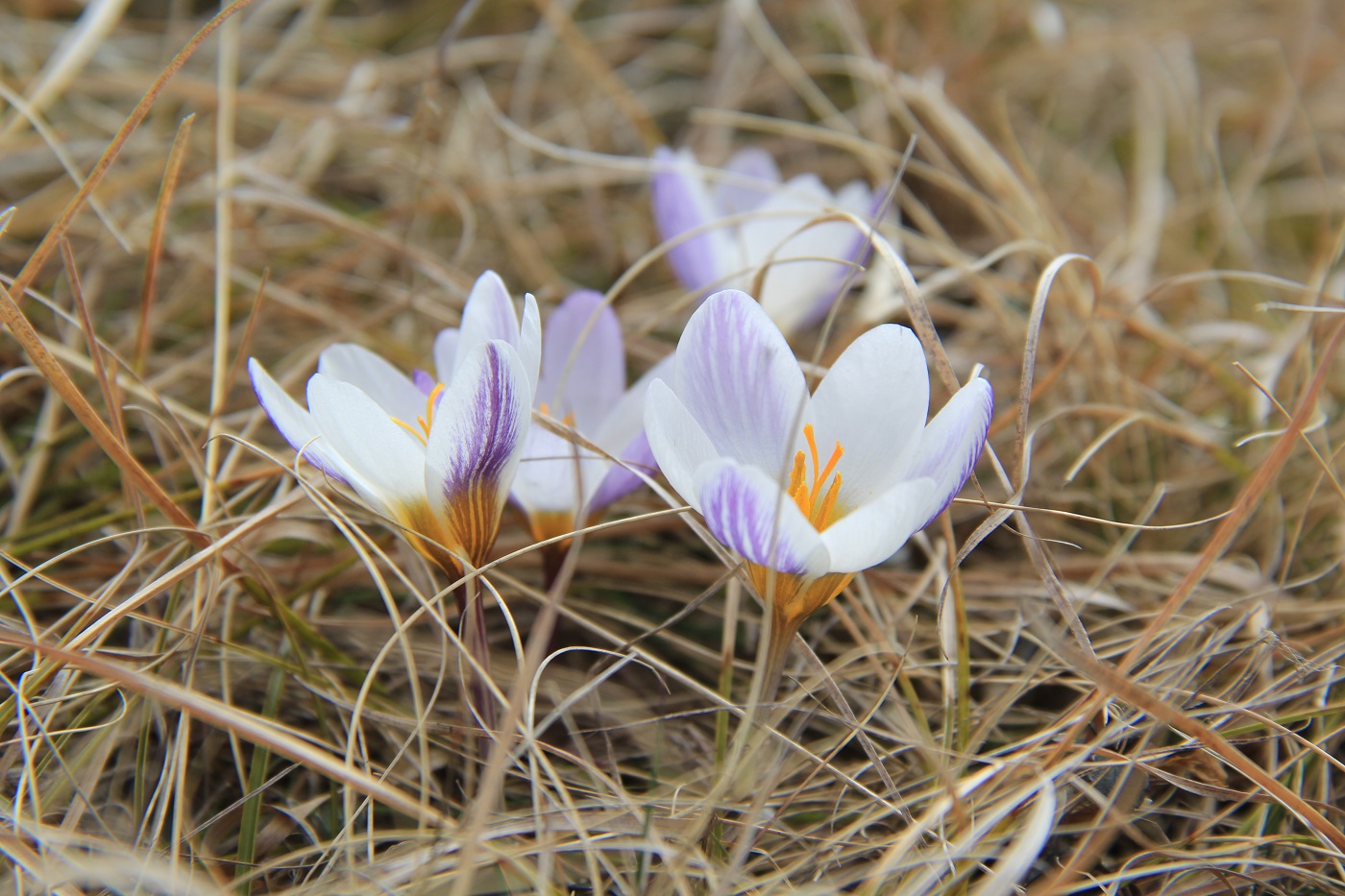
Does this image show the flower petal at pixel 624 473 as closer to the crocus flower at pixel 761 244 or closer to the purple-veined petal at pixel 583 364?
the purple-veined petal at pixel 583 364

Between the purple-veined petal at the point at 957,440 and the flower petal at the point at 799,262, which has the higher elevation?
the purple-veined petal at the point at 957,440

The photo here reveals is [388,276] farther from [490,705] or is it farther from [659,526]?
[490,705]

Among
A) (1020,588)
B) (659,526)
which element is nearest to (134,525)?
(659,526)

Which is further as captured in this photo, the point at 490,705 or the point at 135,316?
the point at 135,316

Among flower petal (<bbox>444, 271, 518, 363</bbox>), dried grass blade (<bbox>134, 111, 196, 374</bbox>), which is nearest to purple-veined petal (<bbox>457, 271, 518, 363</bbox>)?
flower petal (<bbox>444, 271, 518, 363</bbox>)

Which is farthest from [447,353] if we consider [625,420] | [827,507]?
[827,507]

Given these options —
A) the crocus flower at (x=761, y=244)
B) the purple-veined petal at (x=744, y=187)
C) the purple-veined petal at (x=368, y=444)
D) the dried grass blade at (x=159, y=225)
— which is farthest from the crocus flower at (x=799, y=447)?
the purple-veined petal at (x=744, y=187)

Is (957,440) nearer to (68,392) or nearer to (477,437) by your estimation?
(477,437)
